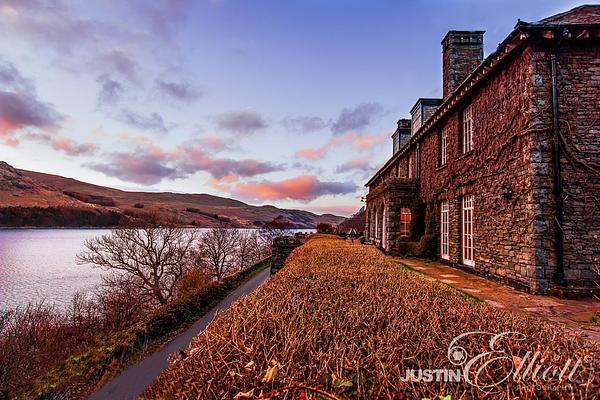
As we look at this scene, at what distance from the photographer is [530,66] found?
305 inches

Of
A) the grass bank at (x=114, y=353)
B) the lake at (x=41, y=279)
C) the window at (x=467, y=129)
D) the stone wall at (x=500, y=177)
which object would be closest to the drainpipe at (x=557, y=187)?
the stone wall at (x=500, y=177)

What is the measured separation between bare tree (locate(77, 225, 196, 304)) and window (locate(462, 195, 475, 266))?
74.4 feet

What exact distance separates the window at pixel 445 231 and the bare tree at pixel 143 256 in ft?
70.6

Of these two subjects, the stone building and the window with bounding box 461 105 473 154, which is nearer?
the stone building

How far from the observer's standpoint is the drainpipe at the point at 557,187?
726 centimetres

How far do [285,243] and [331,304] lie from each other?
18175mm

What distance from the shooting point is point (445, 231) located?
13.8m

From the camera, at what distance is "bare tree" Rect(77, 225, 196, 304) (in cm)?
2589

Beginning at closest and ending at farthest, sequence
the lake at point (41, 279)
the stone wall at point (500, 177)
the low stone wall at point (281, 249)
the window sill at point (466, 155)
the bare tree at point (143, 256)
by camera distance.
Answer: the stone wall at point (500, 177) → the window sill at point (466, 155) → the low stone wall at point (281, 249) → the bare tree at point (143, 256) → the lake at point (41, 279)

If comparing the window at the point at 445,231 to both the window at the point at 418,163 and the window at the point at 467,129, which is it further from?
the window at the point at 418,163

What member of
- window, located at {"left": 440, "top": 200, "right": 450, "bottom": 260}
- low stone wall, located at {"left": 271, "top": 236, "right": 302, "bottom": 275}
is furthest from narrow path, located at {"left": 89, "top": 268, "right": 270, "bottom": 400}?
window, located at {"left": 440, "top": 200, "right": 450, "bottom": 260}

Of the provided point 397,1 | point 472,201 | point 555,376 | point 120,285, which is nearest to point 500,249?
point 472,201

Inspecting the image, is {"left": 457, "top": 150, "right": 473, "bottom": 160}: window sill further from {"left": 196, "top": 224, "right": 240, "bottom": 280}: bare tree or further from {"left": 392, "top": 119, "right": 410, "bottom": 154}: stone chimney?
{"left": 196, "top": 224, "right": 240, "bottom": 280}: bare tree

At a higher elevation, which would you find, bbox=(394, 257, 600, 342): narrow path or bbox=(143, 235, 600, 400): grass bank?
bbox=(143, 235, 600, 400): grass bank
